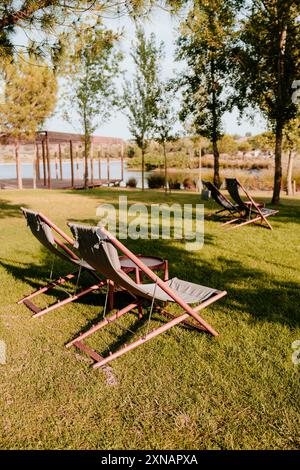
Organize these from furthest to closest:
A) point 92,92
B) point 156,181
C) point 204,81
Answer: point 156,181
point 92,92
point 204,81

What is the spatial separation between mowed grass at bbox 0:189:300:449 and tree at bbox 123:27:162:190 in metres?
16.3

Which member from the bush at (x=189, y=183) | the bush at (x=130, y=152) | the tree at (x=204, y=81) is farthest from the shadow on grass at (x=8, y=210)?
the bush at (x=130, y=152)

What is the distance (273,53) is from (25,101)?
43.2ft

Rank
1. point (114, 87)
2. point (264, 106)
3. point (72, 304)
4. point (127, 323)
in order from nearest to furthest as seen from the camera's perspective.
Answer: point (127, 323), point (72, 304), point (264, 106), point (114, 87)

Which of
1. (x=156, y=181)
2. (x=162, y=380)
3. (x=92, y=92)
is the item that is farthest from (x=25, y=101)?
(x=162, y=380)

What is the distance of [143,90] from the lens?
20.5 metres

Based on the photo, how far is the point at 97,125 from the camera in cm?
2377

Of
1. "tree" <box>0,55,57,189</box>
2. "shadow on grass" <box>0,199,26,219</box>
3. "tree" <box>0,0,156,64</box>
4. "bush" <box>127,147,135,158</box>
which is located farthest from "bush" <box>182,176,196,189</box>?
"bush" <box>127,147,135,158</box>

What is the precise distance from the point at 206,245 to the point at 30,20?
504 centimetres

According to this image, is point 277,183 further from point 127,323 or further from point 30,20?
point 127,323

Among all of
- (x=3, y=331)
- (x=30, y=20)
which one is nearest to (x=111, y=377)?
(x=3, y=331)

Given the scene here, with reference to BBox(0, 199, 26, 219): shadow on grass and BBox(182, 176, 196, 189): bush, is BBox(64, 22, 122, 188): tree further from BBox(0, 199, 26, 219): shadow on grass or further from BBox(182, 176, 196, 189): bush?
BBox(0, 199, 26, 219): shadow on grass

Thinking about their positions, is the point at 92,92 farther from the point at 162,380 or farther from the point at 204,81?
the point at 162,380

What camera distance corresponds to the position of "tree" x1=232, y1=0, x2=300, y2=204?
12266mm
